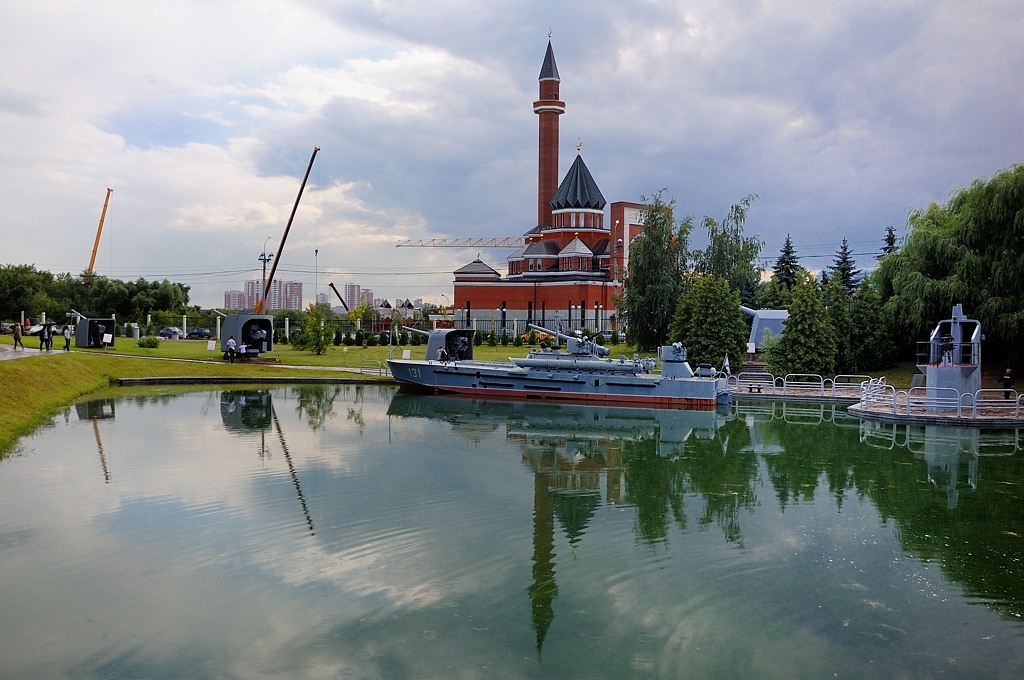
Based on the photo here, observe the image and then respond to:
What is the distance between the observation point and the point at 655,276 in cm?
4209

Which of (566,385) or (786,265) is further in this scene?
(786,265)

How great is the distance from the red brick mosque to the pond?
45618 mm

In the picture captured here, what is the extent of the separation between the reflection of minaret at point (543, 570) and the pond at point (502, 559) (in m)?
0.04

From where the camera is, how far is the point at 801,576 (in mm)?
9594

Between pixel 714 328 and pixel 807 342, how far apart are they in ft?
14.7

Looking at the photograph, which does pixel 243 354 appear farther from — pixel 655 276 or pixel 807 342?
pixel 807 342

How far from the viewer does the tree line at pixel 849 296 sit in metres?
29.4

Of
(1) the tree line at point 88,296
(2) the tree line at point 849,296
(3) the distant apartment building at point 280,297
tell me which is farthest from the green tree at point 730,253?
(3) the distant apartment building at point 280,297

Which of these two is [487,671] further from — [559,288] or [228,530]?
[559,288]

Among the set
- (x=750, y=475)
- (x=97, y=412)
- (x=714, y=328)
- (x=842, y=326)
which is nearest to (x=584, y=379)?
(x=714, y=328)

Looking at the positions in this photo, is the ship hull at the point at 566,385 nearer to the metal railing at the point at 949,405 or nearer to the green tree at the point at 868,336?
the metal railing at the point at 949,405

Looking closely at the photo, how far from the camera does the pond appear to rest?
7.39 metres

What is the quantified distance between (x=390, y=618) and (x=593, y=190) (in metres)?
62.2

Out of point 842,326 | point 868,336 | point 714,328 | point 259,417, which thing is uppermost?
point 842,326
